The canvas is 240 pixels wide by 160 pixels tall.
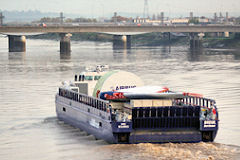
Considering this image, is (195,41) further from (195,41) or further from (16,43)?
(16,43)

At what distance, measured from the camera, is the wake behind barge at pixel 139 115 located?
102 feet

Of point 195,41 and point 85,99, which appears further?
point 195,41

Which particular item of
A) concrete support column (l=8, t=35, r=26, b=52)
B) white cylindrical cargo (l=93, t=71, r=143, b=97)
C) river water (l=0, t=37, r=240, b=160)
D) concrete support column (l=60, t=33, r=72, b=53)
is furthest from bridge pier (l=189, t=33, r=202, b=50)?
white cylindrical cargo (l=93, t=71, r=143, b=97)

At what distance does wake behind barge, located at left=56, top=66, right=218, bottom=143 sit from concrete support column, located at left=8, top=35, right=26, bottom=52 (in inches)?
4728

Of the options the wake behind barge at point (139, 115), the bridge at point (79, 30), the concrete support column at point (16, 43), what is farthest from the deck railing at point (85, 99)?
the concrete support column at point (16, 43)

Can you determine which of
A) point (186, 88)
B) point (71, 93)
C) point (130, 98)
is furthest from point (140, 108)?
point (186, 88)

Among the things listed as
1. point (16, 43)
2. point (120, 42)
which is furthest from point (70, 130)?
point (120, 42)

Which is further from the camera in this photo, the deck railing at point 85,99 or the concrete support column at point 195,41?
the concrete support column at point 195,41

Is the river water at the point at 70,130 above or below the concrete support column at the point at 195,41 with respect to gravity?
below

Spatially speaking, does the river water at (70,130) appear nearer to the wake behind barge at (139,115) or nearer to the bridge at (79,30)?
the wake behind barge at (139,115)

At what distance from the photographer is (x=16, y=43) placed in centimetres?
15688

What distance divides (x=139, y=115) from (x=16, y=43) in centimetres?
12901

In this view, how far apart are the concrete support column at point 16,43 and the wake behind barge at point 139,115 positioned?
120m

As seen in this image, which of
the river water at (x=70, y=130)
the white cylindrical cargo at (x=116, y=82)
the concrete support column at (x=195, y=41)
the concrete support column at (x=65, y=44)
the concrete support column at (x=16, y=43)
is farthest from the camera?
the concrete support column at (x=195, y=41)
